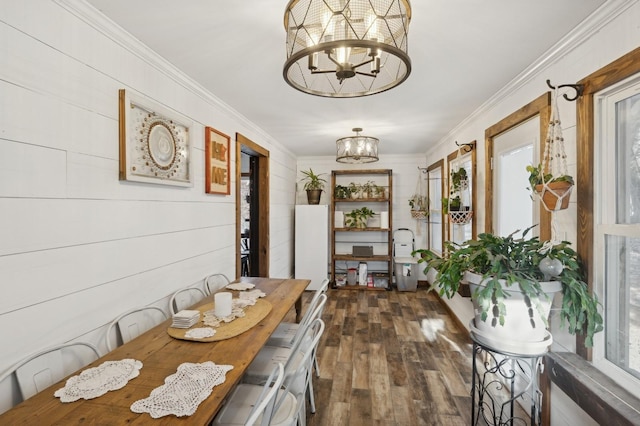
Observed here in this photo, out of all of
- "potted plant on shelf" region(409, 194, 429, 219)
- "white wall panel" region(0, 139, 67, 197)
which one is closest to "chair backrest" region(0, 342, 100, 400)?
"white wall panel" region(0, 139, 67, 197)

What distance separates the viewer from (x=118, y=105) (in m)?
1.70

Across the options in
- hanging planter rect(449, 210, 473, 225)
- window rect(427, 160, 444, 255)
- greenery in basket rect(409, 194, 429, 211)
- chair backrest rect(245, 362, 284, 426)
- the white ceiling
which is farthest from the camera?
greenery in basket rect(409, 194, 429, 211)

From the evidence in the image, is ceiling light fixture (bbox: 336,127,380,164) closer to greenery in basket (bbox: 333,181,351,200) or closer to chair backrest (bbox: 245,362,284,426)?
greenery in basket (bbox: 333,181,351,200)

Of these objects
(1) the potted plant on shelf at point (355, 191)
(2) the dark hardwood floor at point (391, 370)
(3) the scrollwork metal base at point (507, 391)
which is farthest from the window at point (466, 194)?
(1) the potted plant on shelf at point (355, 191)

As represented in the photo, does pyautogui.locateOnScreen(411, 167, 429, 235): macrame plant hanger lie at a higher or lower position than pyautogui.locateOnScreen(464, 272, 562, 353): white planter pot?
higher

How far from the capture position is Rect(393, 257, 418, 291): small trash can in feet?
16.6

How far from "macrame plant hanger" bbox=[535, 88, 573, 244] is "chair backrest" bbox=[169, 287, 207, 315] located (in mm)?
2227

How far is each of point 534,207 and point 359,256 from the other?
340 cm

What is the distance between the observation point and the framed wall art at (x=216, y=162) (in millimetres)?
2600

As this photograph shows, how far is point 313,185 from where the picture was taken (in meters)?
5.49

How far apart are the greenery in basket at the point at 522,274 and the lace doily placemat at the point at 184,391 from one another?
1.15 metres

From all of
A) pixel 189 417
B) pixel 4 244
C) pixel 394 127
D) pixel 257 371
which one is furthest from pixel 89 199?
pixel 394 127

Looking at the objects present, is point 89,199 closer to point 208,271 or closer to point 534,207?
point 208,271

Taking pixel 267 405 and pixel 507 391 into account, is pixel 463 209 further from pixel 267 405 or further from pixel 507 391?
pixel 267 405
